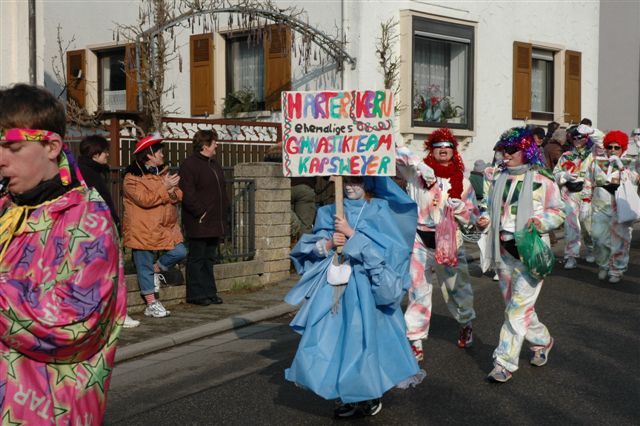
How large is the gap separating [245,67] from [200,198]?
9.16m

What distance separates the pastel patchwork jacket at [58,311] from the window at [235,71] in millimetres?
15776

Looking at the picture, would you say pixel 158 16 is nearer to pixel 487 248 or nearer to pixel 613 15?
pixel 487 248

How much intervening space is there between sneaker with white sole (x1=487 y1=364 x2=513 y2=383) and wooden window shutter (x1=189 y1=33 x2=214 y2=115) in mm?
13003

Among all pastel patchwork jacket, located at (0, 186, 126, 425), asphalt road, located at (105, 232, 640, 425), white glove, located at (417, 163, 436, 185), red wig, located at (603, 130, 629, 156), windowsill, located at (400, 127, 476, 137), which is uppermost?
windowsill, located at (400, 127, 476, 137)

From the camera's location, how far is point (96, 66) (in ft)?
70.9

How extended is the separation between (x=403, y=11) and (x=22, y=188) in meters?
16.2

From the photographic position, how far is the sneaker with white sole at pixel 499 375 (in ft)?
23.7

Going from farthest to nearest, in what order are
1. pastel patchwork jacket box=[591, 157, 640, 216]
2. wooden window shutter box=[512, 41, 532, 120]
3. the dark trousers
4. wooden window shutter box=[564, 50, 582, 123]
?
wooden window shutter box=[564, 50, 582, 123] → wooden window shutter box=[512, 41, 532, 120] → pastel patchwork jacket box=[591, 157, 640, 216] → the dark trousers

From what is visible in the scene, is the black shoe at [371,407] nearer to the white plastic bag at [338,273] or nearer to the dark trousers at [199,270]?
the white plastic bag at [338,273]

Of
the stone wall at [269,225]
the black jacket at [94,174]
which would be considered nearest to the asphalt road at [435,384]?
the black jacket at [94,174]

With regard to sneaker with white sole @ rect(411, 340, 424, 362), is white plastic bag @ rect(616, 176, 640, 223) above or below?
above

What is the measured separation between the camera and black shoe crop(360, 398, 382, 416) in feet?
20.9

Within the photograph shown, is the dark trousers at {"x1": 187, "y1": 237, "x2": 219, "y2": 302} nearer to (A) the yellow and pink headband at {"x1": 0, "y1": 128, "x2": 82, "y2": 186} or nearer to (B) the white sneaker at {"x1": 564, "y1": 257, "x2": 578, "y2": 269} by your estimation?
(B) the white sneaker at {"x1": 564, "y1": 257, "x2": 578, "y2": 269}

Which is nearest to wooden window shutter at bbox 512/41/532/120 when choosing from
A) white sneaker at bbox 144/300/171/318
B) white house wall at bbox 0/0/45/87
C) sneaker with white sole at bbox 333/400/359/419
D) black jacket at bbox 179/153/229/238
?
white house wall at bbox 0/0/45/87
